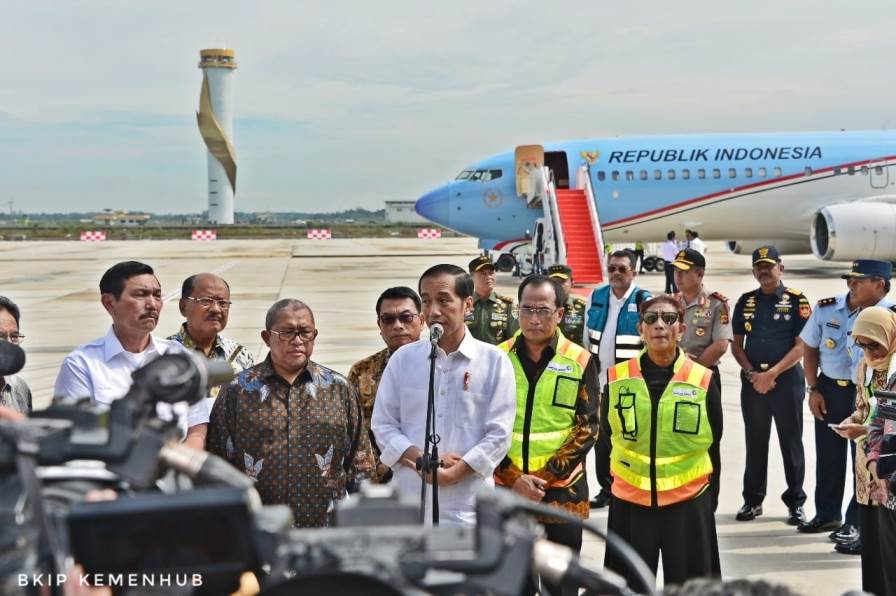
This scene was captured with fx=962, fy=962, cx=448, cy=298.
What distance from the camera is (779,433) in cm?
614

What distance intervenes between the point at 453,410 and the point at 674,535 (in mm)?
1132

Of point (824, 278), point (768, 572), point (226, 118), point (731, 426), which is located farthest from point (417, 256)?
point (226, 118)

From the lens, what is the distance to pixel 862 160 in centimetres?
2350

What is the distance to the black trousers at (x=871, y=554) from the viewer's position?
4355 mm

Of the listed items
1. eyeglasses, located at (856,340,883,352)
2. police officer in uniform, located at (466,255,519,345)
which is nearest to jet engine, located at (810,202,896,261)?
police officer in uniform, located at (466,255,519,345)

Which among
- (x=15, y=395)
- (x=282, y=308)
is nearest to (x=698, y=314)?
(x=282, y=308)

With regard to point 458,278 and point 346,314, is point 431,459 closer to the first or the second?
point 458,278

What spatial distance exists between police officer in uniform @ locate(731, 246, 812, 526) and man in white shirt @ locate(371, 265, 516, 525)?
2810 mm

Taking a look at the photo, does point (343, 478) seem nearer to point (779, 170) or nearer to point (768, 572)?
point (768, 572)

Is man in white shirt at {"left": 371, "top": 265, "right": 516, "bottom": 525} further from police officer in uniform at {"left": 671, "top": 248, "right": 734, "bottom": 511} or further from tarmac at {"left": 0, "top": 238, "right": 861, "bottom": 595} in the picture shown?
police officer in uniform at {"left": 671, "top": 248, "right": 734, "bottom": 511}

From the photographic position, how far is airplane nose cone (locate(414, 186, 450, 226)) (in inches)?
Answer: 909

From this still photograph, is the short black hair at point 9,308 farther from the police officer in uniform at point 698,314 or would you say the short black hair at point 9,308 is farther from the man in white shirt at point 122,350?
the police officer in uniform at point 698,314

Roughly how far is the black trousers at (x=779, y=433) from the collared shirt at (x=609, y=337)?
93 centimetres

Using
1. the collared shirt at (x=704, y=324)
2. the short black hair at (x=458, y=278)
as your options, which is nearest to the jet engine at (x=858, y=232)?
the collared shirt at (x=704, y=324)
